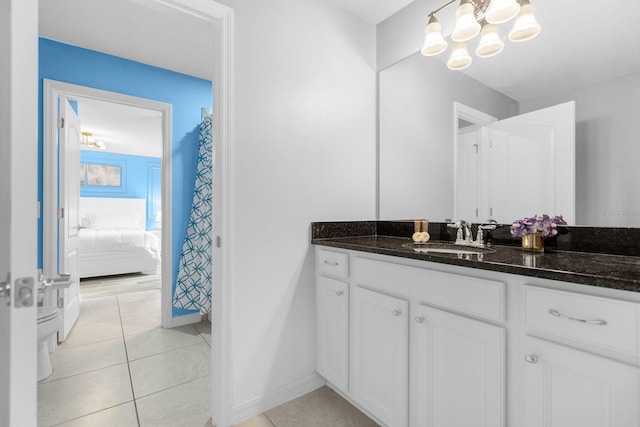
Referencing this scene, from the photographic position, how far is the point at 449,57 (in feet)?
6.04

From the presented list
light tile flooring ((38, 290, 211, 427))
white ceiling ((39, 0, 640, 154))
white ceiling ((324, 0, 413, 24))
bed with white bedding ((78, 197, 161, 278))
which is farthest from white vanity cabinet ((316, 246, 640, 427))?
bed with white bedding ((78, 197, 161, 278))

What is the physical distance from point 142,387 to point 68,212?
173 centimetres

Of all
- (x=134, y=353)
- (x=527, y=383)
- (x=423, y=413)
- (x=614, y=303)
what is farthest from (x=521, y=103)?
(x=134, y=353)

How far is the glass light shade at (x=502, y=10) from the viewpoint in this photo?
4.50ft

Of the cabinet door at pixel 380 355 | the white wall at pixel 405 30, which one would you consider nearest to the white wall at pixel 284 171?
the white wall at pixel 405 30

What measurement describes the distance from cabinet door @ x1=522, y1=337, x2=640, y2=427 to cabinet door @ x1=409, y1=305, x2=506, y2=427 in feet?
0.29

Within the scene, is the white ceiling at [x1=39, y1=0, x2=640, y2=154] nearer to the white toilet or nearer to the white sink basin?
the white sink basin

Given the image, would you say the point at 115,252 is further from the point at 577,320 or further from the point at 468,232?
the point at 577,320

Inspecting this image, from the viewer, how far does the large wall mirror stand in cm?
121

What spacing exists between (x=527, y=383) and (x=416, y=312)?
417 millimetres

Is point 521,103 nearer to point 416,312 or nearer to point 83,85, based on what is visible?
point 416,312

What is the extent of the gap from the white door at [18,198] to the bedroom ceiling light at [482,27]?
5.52 feet

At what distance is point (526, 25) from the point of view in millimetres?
1403

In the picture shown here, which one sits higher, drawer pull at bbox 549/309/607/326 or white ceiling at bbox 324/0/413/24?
white ceiling at bbox 324/0/413/24
